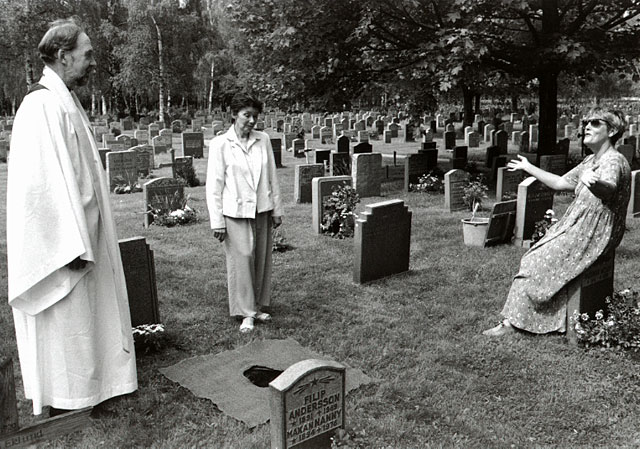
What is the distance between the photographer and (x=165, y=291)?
7.27 m

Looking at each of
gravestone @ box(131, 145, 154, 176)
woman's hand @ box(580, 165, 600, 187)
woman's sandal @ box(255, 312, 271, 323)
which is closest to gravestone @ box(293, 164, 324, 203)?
gravestone @ box(131, 145, 154, 176)

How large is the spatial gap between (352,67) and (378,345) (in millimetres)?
11363

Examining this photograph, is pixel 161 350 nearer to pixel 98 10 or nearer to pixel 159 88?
pixel 159 88

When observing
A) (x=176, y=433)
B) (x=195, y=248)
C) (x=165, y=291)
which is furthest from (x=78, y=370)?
(x=195, y=248)

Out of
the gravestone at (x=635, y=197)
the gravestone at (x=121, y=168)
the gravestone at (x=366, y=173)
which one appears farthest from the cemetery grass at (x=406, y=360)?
the gravestone at (x=121, y=168)

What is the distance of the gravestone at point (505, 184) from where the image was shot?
12180 millimetres

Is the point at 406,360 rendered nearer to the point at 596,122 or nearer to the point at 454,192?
the point at 596,122

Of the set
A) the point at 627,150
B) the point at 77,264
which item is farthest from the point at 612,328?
the point at 627,150

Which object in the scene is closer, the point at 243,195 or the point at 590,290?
the point at 590,290

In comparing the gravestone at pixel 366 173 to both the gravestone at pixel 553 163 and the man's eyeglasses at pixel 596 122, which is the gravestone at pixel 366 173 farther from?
the man's eyeglasses at pixel 596 122

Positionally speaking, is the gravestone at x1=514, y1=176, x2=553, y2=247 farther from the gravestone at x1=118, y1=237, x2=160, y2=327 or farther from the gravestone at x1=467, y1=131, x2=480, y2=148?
the gravestone at x1=467, y1=131, x2=480, y2=148

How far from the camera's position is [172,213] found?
436 inches

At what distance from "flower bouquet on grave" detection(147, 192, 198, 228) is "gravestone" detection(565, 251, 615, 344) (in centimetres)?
703

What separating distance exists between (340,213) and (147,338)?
5150mm
